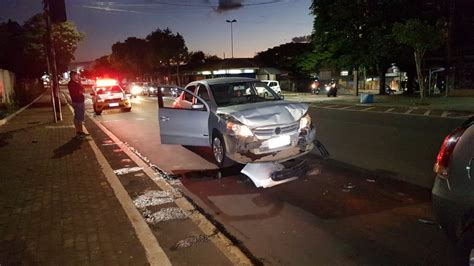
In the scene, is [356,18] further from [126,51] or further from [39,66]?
[126,51]

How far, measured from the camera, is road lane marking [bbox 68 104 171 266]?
4.03 m

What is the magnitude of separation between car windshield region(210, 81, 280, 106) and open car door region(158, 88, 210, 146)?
0.41m

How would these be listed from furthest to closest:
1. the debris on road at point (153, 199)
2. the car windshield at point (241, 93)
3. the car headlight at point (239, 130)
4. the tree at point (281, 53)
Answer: the tree at point (281, 53) → the car windshield at point (241, 93) → the car headlight at point (239, 130) → the debris on road at point (153, 199)

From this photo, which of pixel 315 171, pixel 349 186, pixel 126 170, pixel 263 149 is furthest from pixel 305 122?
pixel 126 170

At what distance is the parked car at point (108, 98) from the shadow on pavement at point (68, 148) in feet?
30.2

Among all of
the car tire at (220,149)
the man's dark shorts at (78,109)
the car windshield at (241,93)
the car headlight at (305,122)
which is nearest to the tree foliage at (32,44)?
the man's dark shorts at (78,109)

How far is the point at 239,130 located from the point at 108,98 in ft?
53.1

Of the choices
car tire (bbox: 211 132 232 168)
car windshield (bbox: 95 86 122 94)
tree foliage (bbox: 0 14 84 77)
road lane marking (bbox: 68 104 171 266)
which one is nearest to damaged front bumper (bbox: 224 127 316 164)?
car tire (bbox: 211 132 232 168)

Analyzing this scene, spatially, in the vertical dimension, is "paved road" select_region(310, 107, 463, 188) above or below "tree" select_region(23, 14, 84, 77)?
below

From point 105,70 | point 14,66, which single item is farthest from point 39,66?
point 105,70

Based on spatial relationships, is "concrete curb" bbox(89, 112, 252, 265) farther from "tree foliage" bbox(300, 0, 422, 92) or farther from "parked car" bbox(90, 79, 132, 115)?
"tree foliage" bbox(300, 0, 422, 92)

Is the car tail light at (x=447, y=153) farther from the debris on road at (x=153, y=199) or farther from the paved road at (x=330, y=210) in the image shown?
the debris on road at (x=153, y=199)

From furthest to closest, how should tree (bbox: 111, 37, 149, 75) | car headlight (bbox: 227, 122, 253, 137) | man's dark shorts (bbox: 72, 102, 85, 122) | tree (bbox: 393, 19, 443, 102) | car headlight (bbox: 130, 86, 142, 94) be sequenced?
tree (bbox: 111, 37, 149, 75)
car headlight (bbox: 130, 86, 142, 94)
tree (bbox: 393, 19, 443, 102)
man's dark shorts (bbox: 72, 102, 85, 122)
car headlight (bbox: 227, 122, 253, 137)

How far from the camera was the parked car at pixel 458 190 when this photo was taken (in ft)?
9.85
